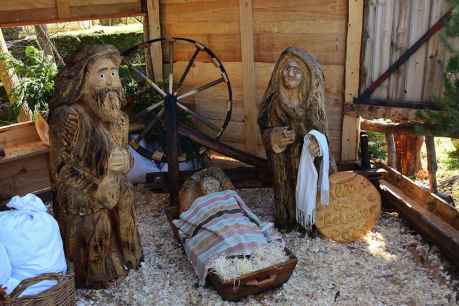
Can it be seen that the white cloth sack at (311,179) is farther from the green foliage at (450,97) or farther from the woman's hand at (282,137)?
the green foliage at (450,97)

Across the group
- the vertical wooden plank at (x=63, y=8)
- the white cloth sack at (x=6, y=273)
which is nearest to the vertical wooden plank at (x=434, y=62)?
the white cloth sack at (x=6, y=273)

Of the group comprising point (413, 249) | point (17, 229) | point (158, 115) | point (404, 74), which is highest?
point (404, 74)

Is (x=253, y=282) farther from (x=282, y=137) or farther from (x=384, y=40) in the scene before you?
(x=384, y=40)

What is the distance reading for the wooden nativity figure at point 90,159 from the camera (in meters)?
3.65

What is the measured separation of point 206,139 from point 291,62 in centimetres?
151

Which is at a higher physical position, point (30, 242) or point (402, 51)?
point (402, 51)

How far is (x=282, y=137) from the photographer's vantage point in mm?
4594

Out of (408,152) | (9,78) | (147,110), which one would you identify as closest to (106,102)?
(147,110)

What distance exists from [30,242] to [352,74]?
154 inches

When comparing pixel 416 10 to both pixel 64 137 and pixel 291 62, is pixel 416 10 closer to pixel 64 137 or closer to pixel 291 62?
pixel 291 62

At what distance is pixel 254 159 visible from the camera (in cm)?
563

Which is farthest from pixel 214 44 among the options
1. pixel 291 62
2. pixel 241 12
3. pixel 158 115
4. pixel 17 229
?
pixel 17 229

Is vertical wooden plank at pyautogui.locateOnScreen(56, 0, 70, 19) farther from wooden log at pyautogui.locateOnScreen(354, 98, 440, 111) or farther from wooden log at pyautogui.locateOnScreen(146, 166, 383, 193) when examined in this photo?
wooden log at pyautogui.locateOnScreen(354, 98, 440, 111)

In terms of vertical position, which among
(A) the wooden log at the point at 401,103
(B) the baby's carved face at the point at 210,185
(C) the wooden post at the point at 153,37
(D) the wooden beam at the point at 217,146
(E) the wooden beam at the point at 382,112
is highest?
(C) the wooden post at the point at 153,37
